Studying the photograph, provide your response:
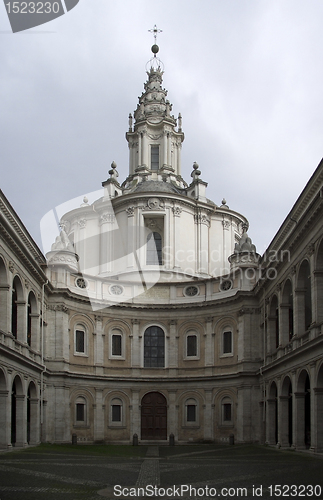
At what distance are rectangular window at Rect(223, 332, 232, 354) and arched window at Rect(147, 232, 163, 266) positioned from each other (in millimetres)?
10732

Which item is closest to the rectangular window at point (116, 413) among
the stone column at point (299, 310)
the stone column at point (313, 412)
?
the stone column at point (299, 310)

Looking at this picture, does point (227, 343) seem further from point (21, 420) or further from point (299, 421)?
point (21, 420)

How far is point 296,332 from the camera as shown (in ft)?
119

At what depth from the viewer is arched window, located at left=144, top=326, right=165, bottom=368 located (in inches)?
2089

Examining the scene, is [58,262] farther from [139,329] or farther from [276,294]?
[276,294]

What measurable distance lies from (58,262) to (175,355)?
12.7 m

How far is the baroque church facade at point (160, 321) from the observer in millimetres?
36250

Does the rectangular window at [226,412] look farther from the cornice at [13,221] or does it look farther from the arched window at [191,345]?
the cornice at [13,221]

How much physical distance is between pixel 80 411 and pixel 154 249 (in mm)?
17062

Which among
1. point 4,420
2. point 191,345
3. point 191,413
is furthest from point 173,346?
point 4,420

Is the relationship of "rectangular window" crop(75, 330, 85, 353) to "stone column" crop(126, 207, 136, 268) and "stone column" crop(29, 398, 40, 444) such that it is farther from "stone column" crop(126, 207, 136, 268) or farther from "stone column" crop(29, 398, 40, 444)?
"stone column" crop(126, 207, 136, 268)

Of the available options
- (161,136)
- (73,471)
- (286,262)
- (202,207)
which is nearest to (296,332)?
(286,262)

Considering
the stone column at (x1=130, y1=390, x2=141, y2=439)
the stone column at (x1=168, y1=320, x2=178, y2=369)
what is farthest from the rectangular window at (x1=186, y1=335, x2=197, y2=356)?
the stone column at (x1=130, y1=390, x2=141, y2=439)

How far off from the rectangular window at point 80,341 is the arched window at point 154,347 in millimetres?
5692
